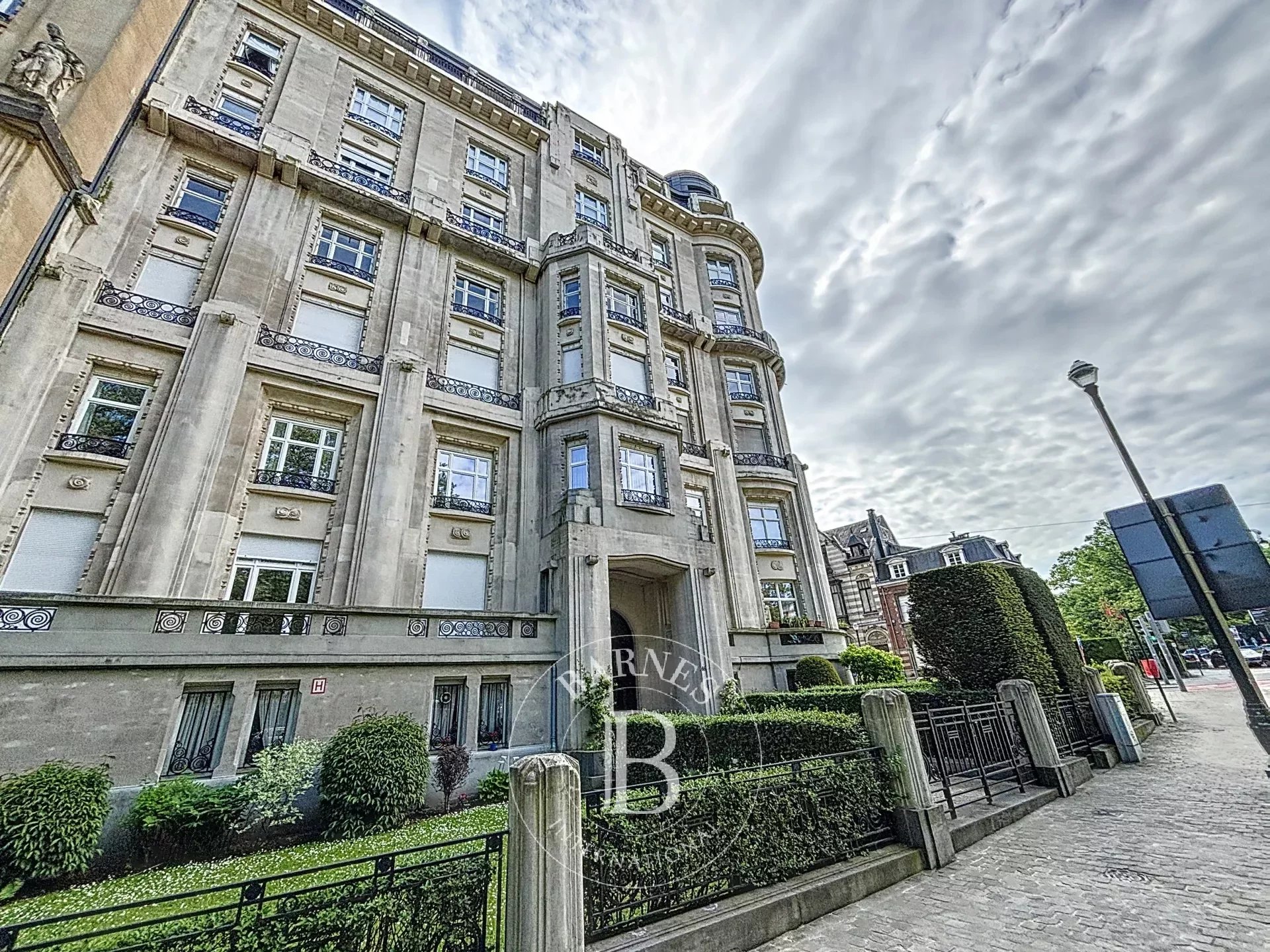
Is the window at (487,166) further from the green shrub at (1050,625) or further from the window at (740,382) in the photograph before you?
the green shrub at (1050,625)

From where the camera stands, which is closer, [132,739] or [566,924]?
[566,924]

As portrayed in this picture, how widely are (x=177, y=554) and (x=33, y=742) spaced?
4.45m

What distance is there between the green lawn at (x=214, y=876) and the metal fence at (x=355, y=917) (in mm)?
1428

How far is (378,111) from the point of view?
20328mm

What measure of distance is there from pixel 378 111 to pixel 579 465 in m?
17.1

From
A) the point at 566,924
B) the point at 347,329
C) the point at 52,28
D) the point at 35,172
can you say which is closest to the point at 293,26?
the point at 347,329

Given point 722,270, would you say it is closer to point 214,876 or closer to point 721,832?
point 721,832

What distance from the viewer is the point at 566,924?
4.02m

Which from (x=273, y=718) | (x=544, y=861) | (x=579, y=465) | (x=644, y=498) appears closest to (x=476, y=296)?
(x=579, y=465)

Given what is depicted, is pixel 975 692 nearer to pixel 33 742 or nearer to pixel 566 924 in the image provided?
pixel 566 924

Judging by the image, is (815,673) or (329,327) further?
(815,673)

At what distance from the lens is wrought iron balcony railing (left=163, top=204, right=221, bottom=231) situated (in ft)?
48.2

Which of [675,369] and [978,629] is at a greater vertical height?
[675,369]

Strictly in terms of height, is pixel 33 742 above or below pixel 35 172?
below
